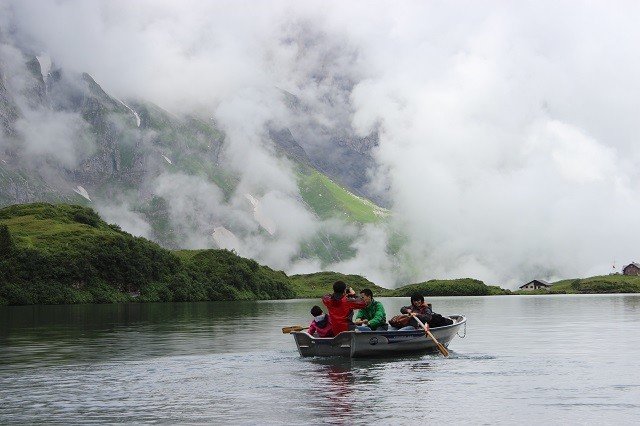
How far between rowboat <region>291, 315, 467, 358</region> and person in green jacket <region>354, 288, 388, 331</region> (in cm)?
156

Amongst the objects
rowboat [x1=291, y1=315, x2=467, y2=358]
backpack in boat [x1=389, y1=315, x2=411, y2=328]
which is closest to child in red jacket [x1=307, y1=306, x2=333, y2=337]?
rowboat [x1=291, y1=315, x2=467, y2=358]

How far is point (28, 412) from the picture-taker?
32.3 m

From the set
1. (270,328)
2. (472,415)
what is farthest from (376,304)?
(270,328)

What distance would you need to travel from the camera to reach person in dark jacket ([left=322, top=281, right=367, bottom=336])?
170 feet

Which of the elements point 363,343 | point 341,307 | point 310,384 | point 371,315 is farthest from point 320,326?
point 310,384

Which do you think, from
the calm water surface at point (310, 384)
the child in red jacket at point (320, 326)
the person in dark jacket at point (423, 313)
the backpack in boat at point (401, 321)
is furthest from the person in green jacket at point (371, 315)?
the person in dark jacket at point (423, 313)

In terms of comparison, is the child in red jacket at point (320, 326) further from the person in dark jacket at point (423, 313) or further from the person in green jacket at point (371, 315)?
the person in dark jacket at point (423, 313)

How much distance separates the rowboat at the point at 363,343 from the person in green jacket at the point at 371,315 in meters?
1.56

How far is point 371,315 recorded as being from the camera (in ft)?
177

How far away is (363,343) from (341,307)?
109 inches

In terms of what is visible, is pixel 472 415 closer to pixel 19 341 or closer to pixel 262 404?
pixel 262 404

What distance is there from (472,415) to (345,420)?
508cm

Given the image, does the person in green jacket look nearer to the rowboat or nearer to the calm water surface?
the rowboat

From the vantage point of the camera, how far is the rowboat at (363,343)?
50.8 metres
